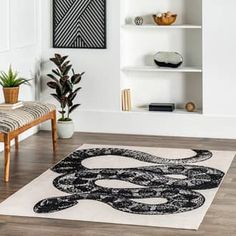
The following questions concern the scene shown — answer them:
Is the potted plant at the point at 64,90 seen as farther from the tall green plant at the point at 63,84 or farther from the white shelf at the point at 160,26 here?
the white shelf at the point at 160,26

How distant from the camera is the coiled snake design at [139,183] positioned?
4.89m

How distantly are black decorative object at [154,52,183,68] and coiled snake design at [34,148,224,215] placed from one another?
3.70ft

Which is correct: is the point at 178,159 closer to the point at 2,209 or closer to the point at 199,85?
the point at 199,85

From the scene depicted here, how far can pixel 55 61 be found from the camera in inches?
276

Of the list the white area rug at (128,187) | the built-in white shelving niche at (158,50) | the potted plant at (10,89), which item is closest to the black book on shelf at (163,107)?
the built-in white shelving niche at (158,50)

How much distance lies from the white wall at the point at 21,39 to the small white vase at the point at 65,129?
35 centimetres

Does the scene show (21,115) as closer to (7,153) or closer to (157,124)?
(7,153)

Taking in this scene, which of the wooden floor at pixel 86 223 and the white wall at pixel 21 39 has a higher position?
the white wall at pixel 21 39

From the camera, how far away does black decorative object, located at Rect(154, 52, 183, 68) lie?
23.6ft

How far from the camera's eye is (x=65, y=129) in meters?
7.00

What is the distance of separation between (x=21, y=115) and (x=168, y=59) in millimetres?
2046

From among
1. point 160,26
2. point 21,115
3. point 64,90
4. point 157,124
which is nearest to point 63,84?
point 64,90

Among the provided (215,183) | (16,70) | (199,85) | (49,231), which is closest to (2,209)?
(49,231)

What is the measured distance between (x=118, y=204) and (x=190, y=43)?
9.32ft
